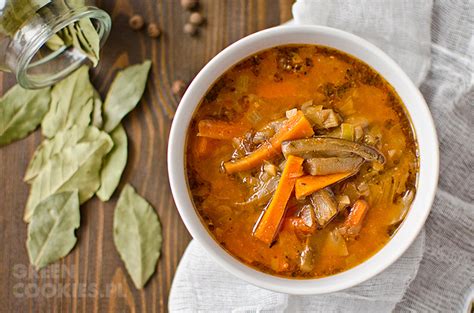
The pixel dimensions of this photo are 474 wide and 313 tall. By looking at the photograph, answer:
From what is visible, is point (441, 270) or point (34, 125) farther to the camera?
point (34, 125)

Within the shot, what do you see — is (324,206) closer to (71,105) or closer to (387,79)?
(387,79)

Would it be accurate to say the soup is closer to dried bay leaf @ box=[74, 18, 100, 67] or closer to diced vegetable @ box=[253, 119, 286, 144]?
diced vegetable @ box=[253, 119, 286, 144]

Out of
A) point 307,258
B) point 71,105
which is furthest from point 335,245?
point 71,105

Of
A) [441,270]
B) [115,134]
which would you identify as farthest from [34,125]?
[441,270]

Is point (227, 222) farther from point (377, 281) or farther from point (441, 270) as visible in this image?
point (441, 270)

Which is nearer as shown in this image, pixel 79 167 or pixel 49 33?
pixel 49 33

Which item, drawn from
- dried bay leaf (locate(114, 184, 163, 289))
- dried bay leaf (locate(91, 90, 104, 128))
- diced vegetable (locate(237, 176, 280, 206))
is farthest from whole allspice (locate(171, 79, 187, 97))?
diced vegetable (locate(237, 176, 280, 206))
